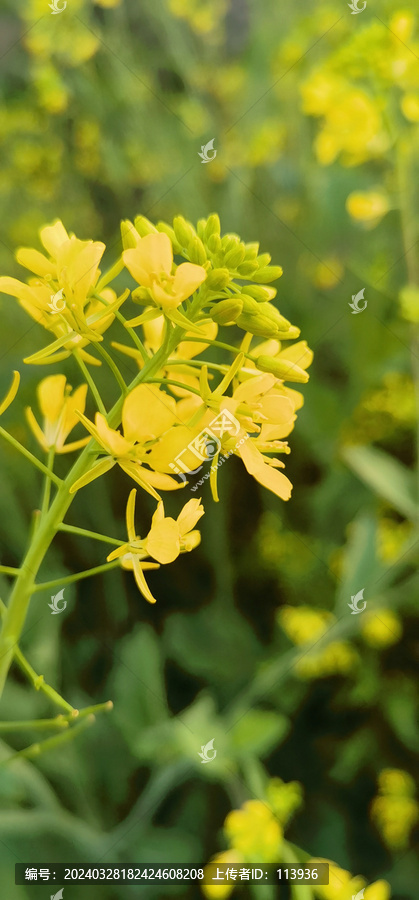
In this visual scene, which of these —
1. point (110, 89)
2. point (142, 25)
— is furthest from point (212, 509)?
point (142, 25)

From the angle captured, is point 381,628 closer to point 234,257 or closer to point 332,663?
point 332,663

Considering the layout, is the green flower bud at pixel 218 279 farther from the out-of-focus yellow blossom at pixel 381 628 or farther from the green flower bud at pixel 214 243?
the out-of-focus yellow blossom at pixel 381 628

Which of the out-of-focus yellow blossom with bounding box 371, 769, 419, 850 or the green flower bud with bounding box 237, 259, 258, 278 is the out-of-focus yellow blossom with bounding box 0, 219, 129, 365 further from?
the out-of-focus yellow blossom with bounding box 371, 769, 419, 850

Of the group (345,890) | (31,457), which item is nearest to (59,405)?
(31,457)

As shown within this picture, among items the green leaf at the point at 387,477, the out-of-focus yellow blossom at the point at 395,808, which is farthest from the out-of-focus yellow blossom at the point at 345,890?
the green leaf at the point at 387,477

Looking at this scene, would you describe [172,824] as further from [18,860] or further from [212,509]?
[212,509]

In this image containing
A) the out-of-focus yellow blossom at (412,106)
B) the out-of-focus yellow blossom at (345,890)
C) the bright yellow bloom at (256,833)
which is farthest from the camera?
the out-of-focus yellow blossom at (412,106)
